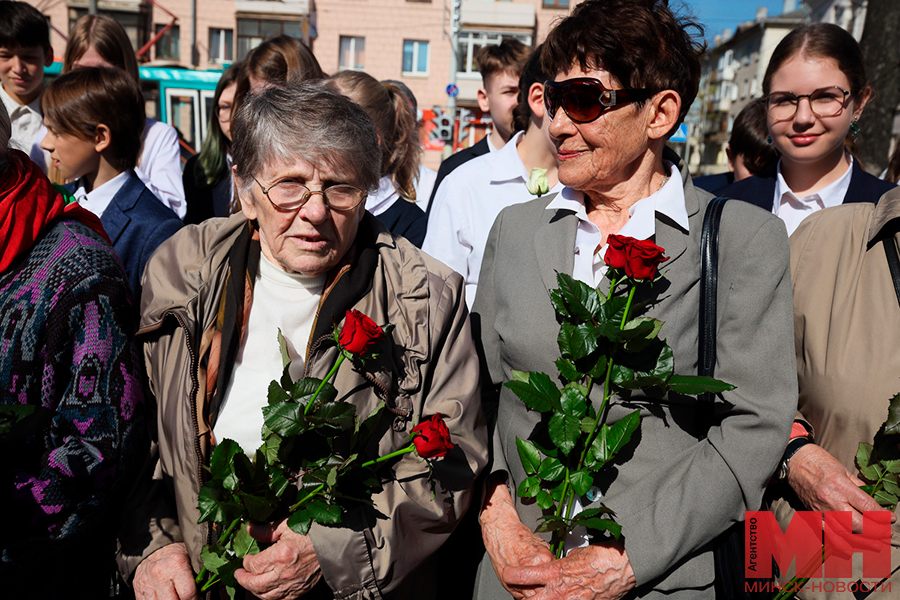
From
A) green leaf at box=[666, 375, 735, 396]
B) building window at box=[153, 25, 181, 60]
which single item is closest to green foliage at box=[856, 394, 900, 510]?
green leaf at box=[666, 375, 735, 396]

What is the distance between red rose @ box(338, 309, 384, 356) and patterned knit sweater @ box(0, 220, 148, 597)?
28.4 inches

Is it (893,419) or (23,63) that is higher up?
(23,63)

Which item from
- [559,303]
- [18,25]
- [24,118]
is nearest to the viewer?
[559,303]

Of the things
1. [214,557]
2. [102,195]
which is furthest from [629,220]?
[102,195]

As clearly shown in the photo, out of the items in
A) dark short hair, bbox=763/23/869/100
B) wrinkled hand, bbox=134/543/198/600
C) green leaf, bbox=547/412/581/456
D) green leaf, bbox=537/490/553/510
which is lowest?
wrinkled hand, bbox=134/543/198/600

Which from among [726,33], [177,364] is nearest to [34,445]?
[177,364]

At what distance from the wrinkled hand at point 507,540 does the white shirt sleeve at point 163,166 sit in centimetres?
278

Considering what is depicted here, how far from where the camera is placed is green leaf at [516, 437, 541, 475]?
202 cm

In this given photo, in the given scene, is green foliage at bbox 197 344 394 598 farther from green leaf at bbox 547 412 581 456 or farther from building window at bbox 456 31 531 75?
building window at bbox 456 31 531 75

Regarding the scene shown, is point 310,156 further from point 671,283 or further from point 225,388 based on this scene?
point 671,283

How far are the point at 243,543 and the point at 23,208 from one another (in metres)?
1.13

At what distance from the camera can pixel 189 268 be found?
2.26 m

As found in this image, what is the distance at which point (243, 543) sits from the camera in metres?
1.94

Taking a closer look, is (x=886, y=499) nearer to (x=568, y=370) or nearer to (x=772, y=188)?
(x=568, y=370)
